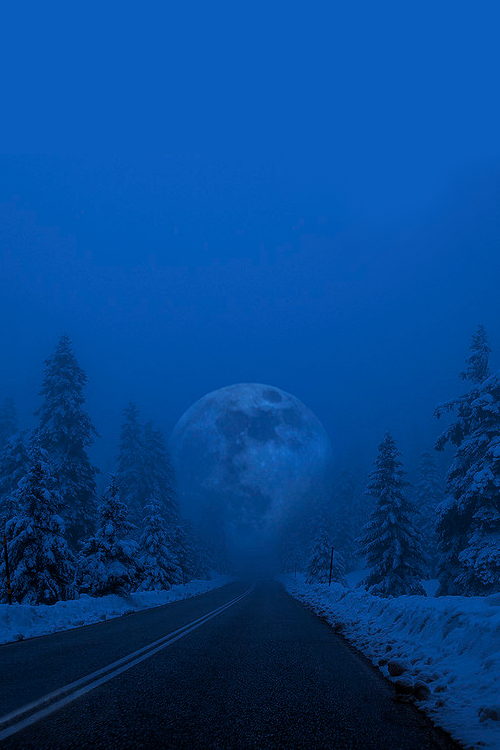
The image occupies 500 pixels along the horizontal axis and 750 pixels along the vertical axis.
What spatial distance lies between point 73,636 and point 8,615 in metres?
2.25

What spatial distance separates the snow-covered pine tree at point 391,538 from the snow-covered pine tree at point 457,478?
11.1 ft

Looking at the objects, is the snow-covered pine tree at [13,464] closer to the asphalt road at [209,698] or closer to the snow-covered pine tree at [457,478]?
the asphalt road at [209,698]

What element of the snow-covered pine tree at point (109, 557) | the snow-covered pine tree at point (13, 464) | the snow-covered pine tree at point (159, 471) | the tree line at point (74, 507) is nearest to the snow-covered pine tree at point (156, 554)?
the tree line at point (74, 507)

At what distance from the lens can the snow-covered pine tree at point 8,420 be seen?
4412 centimetres

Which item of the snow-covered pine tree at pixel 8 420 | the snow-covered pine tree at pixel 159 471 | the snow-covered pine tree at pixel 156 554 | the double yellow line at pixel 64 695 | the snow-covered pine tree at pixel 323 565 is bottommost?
the snow-covered pine tree at pixel 323 565

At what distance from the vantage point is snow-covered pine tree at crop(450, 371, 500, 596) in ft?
A: 59.2

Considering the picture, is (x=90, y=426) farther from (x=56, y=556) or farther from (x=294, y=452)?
(x=294, y=452)

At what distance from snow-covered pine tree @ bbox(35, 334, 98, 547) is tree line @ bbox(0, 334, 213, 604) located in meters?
0.06

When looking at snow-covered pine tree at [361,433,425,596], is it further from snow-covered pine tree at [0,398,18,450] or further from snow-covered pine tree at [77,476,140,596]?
snow-covered pine tree at [0,398,18,450]

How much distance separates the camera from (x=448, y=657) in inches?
245

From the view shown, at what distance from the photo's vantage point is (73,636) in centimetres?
1018

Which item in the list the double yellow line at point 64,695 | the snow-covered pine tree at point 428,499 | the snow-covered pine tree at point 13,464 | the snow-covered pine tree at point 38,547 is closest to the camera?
the double yellow line at point 64,695

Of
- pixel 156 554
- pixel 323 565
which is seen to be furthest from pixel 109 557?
pixel 323 565

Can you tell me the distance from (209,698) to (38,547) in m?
16.8
